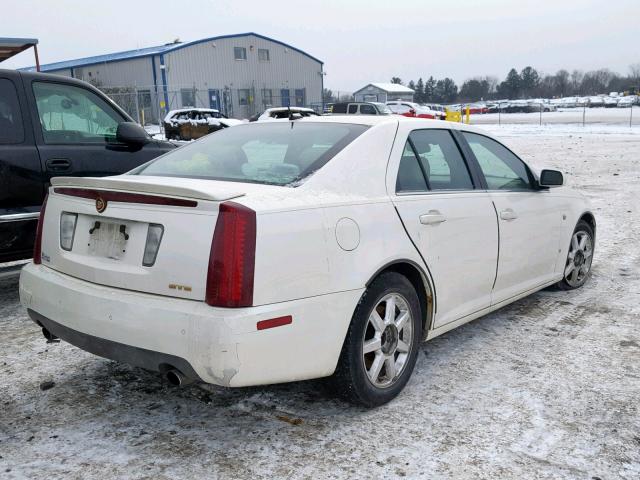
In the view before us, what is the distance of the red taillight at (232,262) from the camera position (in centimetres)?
255

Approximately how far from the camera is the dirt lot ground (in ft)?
8.82

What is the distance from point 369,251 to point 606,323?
238cm

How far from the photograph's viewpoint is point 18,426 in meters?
3.05

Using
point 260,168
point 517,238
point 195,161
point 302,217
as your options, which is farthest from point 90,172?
point 517,238

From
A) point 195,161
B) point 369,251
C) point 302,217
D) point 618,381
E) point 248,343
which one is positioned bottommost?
point 618,381

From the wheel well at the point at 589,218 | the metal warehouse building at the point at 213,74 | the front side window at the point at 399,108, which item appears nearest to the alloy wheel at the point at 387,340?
the wheel well at the point at 589,218

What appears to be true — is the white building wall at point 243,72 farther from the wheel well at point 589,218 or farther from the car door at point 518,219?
the car door at point 518,219

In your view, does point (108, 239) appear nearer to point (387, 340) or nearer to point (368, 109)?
point (387, 340)

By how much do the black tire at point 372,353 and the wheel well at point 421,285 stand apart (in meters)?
0.07

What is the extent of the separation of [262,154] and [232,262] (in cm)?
113

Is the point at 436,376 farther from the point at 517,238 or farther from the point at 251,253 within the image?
the point at 251,253

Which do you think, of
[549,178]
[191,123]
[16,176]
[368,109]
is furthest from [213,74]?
[549,178]

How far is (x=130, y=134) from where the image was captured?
5367 mm

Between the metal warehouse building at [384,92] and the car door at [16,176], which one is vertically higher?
the metal warehouse building at [384,92]
